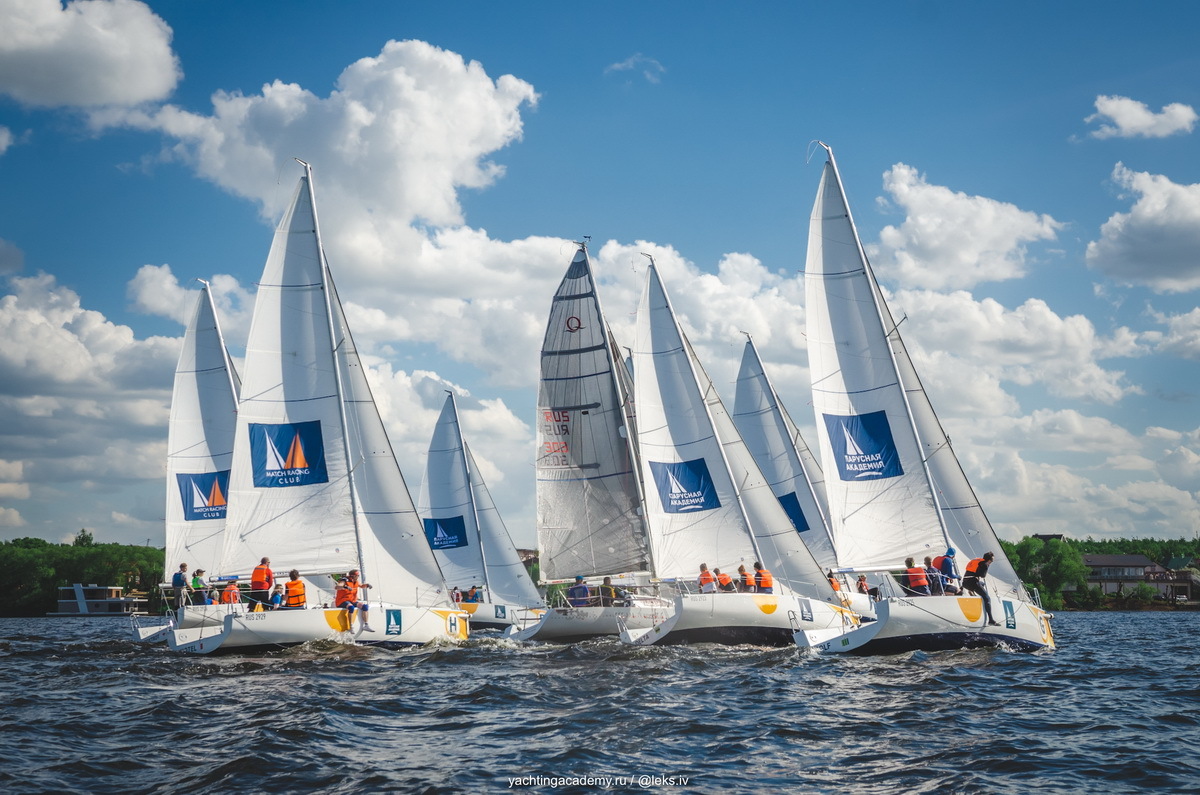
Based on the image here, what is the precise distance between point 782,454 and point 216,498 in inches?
804

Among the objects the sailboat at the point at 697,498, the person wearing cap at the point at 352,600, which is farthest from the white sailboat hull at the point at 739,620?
the person wearing cap at the point at 352,600

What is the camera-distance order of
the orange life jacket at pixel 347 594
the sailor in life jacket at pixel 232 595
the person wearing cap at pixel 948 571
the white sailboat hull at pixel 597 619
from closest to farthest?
the person wearing cap at pixel 948 571 < the orange life jacket at pixel 347 594 < the sailor in life jacket at pixel 232 595 < the white sailboat hull at pixel 597 619

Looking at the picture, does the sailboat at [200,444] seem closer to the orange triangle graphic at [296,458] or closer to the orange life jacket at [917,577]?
the orange triangle graphic at [296,458]

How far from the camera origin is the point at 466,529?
127ft

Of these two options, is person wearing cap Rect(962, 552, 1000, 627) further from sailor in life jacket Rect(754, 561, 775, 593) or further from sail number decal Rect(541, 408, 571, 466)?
sail number decal Rect(541, 408, 571, 466)

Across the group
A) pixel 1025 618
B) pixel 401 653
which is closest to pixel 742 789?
pixel 1025 618

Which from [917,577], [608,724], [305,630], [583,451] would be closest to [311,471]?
[305,630]

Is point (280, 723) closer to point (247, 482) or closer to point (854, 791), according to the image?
point (854, 791)

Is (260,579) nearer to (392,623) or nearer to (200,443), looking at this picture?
(392,623)

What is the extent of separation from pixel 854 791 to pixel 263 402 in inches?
745

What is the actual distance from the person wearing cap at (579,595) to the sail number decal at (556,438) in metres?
4.33

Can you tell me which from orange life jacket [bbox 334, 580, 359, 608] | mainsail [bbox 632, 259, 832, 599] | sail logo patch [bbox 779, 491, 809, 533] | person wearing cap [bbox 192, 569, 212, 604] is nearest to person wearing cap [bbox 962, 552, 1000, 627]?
mainsail [bbox 632, 259, 832, 599]

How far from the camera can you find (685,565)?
83.9 ft

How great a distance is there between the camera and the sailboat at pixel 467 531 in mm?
38438
